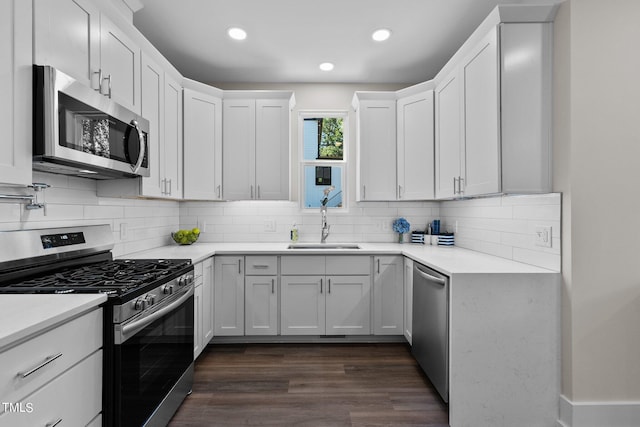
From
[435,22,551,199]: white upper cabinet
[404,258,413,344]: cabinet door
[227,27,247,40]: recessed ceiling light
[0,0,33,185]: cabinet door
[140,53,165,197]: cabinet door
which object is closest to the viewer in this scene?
[0,0,33,185]: cabinet door

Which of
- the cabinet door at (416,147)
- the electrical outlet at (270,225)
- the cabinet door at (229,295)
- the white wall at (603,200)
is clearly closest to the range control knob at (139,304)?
the cabinet door at (229,295)

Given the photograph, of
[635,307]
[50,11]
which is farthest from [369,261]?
[50,11]

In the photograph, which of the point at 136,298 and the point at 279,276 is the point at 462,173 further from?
the point at 136,298

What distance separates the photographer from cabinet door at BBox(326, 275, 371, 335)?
2984 mm

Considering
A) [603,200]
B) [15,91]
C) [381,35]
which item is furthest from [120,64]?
[603,200]

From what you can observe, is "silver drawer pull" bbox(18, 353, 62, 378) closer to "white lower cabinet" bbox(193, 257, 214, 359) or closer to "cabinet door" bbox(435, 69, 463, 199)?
"white lower cabinet" bbox(193, 257, 214, 359)

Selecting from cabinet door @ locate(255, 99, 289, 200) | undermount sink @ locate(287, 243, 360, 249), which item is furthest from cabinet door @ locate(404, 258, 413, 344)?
cabinet door @ locate(255, 99, 289, 200)

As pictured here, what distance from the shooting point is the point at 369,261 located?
118 inches

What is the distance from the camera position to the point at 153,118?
247 cm

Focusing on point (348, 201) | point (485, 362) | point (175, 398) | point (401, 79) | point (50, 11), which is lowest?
point (175, 398)

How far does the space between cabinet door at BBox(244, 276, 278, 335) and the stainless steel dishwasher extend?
1205 mm

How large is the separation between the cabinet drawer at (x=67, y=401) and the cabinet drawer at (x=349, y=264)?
6.31 feet

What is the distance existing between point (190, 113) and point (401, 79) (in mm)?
2195

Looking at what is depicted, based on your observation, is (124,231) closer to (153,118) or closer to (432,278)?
(153,118)
